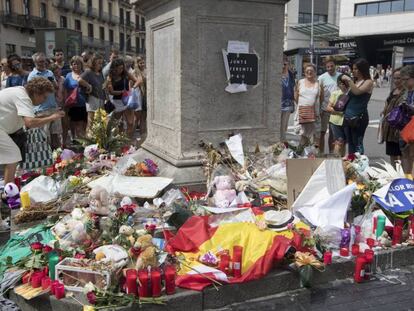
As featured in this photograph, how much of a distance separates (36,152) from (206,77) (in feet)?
8.92

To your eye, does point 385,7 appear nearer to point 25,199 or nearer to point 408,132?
point 408,132

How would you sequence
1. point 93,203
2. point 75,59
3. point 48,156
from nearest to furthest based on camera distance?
point 93,203 < point 48,156 < point 75,59

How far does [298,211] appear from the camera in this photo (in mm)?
4242

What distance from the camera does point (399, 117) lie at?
18.9 ft

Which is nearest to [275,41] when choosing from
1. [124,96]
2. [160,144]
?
[160,144]

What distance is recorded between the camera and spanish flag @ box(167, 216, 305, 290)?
319 centimetres

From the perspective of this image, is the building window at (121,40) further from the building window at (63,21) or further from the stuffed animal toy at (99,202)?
the stuffed animal toy at (99,202)

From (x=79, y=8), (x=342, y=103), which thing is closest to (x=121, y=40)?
(x=79, y=8)

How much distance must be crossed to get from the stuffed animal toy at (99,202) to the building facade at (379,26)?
43.2 meters

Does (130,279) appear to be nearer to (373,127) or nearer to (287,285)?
(287,285)

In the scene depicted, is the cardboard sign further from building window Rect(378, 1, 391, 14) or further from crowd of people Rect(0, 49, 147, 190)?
building window Rect(378, 1, 391, 14)

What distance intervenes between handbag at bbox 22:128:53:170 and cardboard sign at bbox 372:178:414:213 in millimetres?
4292

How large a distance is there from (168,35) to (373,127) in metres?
8.98

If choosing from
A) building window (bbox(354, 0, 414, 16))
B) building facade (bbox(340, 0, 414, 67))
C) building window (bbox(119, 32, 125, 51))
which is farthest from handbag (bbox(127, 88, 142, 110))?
building window (bbox(119, 32, 125, 51))
